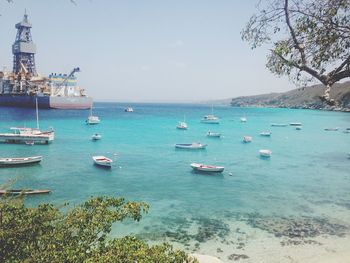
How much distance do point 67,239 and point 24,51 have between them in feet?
512

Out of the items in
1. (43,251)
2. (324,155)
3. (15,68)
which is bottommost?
(324,155)

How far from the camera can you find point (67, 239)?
10922 millimetres

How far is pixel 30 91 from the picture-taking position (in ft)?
455

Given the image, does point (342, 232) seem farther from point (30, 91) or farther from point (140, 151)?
point (30, 91)

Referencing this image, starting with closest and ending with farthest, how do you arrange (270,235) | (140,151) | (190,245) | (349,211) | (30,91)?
(190,245), (270,235), (349,211), (140,151), (30,91)

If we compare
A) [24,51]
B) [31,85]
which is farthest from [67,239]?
[24,51]

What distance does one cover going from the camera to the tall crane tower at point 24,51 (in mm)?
144375

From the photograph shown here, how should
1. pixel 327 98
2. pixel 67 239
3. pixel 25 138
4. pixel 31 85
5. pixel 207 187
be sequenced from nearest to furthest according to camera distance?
pixel 327 98
pixel 67 239
pixel 207 187
pixel 25 138
pixel 31 85

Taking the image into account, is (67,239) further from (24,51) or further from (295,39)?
(24,51)

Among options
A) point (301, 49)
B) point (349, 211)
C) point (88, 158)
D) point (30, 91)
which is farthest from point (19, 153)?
point (30, 91)

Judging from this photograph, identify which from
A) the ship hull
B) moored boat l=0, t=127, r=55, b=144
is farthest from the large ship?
moored boat l=0, t=127, r=55, b=144

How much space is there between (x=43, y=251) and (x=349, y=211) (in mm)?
28438

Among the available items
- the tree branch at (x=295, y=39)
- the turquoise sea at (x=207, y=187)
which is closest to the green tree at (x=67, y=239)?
the turquoise sea at (x=207, y=187)

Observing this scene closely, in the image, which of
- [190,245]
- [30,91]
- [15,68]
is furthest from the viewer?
[15,68]
